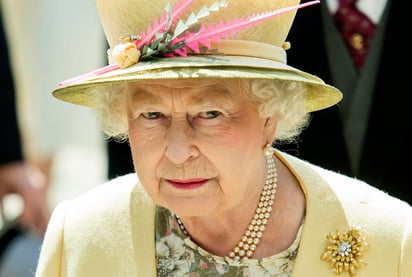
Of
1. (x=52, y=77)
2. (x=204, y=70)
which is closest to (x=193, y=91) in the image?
(x=204, y=70)

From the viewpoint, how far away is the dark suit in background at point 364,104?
219 inches

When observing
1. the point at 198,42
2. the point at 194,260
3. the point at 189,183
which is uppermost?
the point at 198,42

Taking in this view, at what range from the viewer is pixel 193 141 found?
3.93 meters

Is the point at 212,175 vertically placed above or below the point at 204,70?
below

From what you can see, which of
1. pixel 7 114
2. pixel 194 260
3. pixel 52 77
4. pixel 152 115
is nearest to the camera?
pixel 152 115

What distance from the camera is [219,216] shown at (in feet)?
13.9

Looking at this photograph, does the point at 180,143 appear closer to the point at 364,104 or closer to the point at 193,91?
the point at 193,91

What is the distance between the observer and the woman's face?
12.9 feet

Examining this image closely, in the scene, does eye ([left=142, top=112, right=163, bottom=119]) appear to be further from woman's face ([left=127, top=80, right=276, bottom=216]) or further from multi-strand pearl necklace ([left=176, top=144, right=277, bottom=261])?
multi-strand pearl necklace ([left=176, top=144, right=277, bottom=261])

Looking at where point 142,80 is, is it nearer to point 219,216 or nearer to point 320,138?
point 219,216

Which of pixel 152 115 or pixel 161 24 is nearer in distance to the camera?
pixel 161 24

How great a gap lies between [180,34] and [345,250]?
867mm

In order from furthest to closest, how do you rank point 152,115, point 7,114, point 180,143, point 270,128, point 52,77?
point 52,77 → point 7,114 → point 270,128 → point 152,115 → point 180,143

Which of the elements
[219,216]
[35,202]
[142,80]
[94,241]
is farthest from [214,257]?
[35,202]
